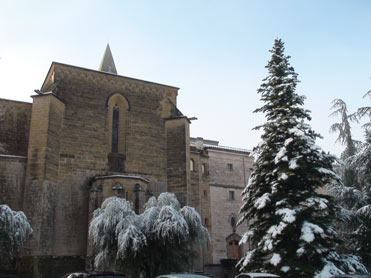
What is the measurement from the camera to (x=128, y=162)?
22703 mm

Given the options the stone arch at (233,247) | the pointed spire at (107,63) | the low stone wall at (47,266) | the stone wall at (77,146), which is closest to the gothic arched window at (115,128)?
the stone wall at (77,146)

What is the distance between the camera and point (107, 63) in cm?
2911

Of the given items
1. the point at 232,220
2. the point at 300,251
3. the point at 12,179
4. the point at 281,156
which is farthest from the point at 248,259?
the point at 232,220

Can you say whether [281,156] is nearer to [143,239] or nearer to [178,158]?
[143,239]

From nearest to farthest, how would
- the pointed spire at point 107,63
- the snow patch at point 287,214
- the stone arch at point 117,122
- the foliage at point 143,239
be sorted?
the snow patch at point 287,214 → the foliage at point 143,239 → the stone arch at point 117,122 → the pointed spire at point 107,63

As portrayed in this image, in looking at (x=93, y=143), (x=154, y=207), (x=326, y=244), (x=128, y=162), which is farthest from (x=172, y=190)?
(x=326, y=244)

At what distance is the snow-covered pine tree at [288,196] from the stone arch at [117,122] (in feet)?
31.3

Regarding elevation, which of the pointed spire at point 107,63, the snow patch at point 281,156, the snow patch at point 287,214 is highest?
the pointed spire at point 107,63

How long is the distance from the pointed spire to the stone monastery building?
4800 mm

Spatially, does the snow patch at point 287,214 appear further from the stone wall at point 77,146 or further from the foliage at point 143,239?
the stone wall at point 77,146

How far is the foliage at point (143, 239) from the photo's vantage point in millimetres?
12953

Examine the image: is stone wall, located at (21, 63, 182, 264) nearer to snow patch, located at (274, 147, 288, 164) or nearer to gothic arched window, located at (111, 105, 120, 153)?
gothic arched window, located at (111, 105, 120, 153)

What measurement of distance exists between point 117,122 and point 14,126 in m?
5.48

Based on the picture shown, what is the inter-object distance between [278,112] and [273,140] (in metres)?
1.24
